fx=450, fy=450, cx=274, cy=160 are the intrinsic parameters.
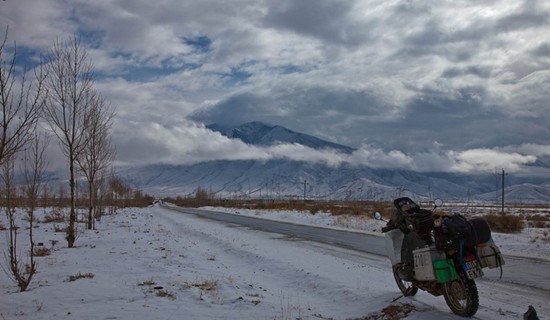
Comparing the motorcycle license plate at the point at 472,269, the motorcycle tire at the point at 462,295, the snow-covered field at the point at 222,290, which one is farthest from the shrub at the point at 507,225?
the motorcycle license plate at the point at 472,269

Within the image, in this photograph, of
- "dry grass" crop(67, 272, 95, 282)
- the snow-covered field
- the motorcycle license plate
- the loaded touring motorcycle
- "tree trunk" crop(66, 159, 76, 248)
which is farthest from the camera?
"tree trunk" crop(66, 159, 76, 248)

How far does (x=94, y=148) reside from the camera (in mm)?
24484

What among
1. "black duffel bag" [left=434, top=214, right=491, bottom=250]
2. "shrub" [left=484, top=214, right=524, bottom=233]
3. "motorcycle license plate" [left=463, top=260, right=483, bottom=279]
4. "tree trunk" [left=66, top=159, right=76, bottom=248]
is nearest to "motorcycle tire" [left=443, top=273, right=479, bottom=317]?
"motorcycle license plate" [left=463, top=260, right=483, bottom=279]

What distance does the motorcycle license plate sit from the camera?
19.9 ft

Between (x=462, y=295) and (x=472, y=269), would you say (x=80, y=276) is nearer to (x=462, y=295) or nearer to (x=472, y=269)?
(x=462, y=295)

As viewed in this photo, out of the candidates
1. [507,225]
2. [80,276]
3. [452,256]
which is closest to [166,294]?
[80,276]

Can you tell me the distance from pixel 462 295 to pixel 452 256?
1.99 ft

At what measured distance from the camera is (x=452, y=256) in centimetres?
628

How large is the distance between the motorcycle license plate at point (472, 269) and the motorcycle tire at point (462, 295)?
6.4 inches

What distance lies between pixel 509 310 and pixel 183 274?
6686 mm

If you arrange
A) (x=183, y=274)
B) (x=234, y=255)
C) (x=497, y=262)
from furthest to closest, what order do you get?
(x=234, y=255) < (x=183, y=274) < (x=497, y=262)

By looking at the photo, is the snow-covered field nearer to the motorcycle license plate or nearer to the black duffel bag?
the motorcycle license plate

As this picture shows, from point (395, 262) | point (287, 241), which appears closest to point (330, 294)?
point (395, 262)

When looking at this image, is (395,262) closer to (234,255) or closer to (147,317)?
(147,317)
